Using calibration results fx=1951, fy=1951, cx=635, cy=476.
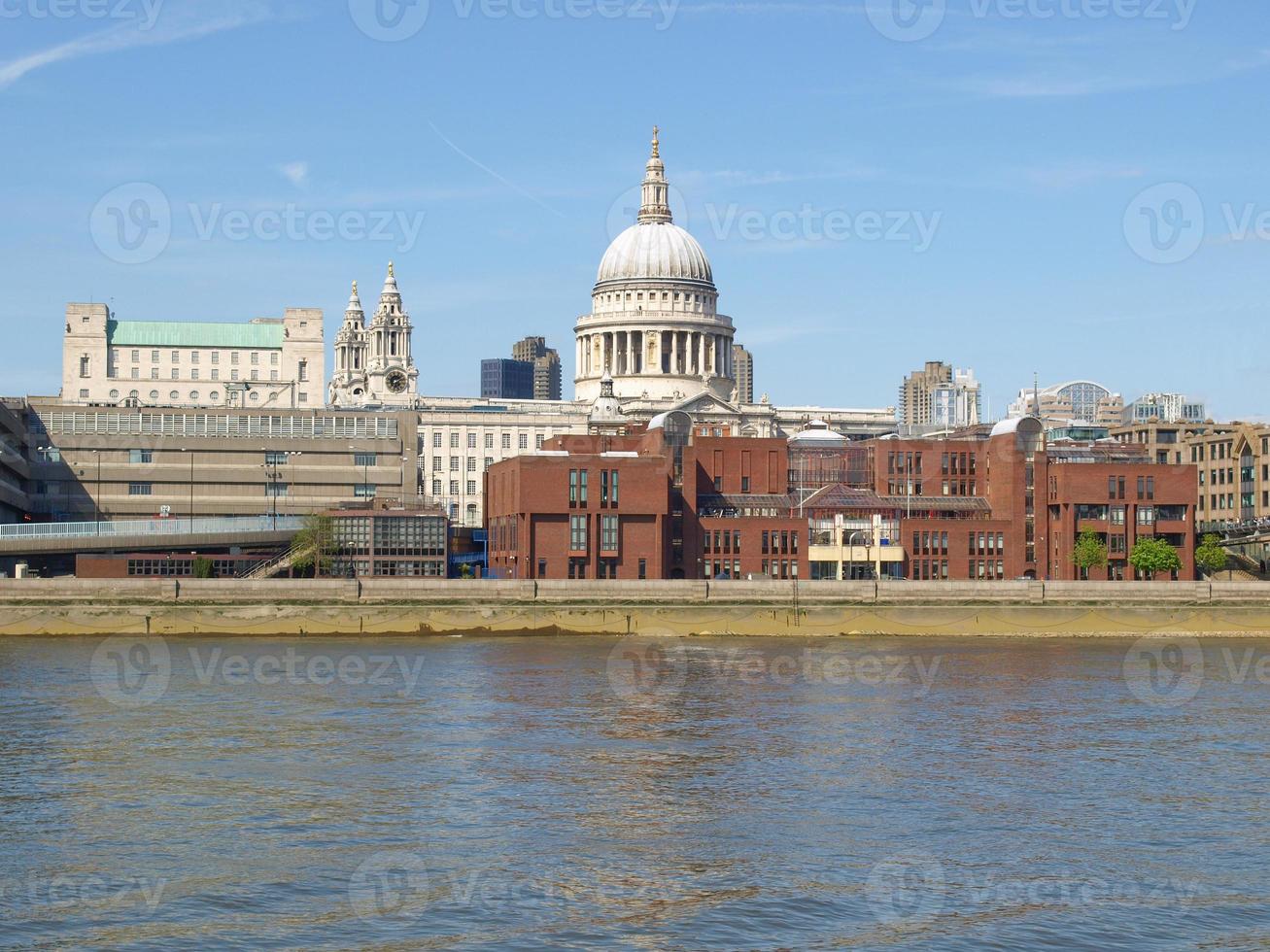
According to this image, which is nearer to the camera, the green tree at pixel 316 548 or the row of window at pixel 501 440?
the green tree at pixel 316 548

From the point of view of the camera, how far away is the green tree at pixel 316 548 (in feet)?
361

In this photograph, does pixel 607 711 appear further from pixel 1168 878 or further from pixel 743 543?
pixel 743 543

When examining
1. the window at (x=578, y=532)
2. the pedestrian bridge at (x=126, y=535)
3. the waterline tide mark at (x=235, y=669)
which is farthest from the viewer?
the window at (x=578, y=532)

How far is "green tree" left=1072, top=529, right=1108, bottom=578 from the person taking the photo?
112 metres

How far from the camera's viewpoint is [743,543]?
375 feet

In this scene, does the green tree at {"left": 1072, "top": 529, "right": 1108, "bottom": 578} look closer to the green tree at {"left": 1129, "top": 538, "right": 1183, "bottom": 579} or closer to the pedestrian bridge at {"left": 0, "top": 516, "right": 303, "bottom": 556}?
the green tree at {"left": 1129, "top": 538, "right": 1183, "bottom": 579}

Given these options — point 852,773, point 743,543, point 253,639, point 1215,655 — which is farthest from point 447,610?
point 852,773

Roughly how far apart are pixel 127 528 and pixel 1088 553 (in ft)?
177

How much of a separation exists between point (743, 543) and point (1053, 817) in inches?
2963

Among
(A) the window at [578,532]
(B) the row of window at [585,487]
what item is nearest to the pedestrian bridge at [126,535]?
(A) the window at [578,532]

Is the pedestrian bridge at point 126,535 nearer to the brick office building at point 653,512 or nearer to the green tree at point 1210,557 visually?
the brick office building at point 653,512

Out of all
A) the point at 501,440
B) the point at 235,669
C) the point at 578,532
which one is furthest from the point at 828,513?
the point at 501,440

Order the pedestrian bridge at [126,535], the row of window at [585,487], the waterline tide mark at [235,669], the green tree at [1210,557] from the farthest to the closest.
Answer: the green tree at [1210,557]
the row of window at [585,487]
the pedestrian bridge at [126,535]
the waterline tide mark at [235,669]

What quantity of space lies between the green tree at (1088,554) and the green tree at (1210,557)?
1003 cm
